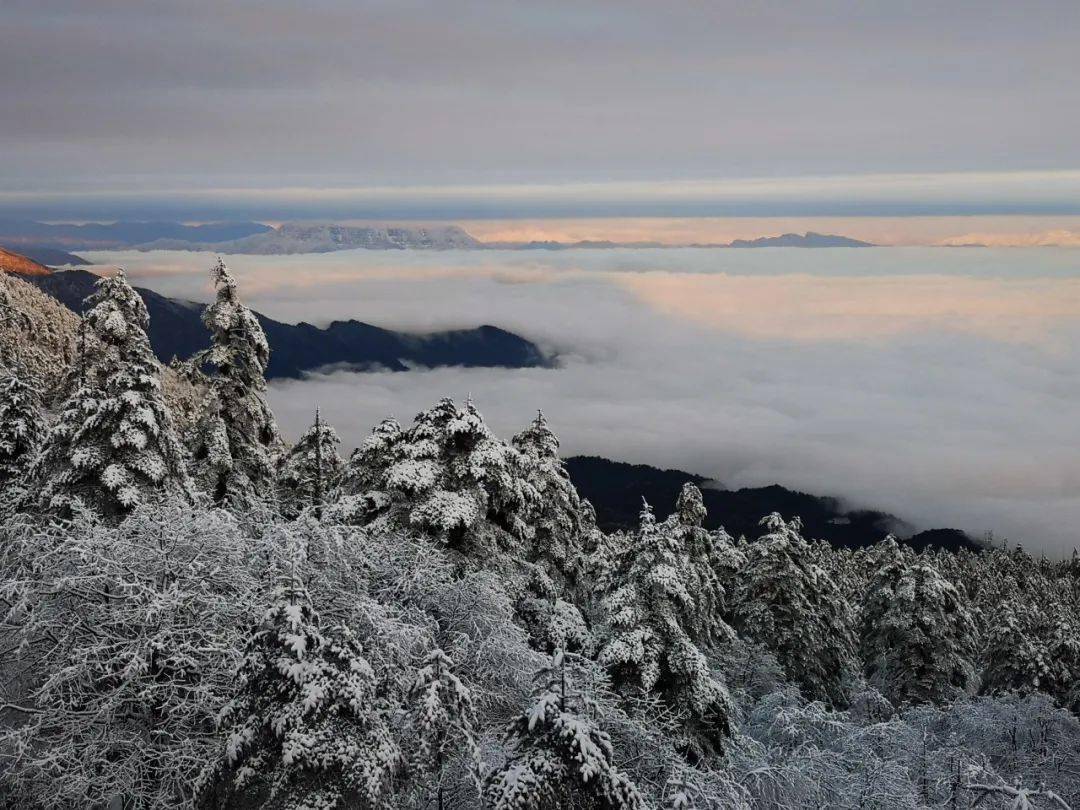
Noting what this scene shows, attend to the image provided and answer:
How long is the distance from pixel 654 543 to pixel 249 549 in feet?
31.8

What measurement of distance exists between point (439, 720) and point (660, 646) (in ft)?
27.2

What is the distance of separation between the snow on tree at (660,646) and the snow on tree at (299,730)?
30.1ft

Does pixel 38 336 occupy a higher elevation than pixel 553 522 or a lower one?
lower

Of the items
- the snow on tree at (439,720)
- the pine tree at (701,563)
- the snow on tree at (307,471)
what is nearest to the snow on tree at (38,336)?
the snow on tree at (307,471)

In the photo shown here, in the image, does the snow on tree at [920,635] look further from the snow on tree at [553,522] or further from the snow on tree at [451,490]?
the snow on tree at [451,490]

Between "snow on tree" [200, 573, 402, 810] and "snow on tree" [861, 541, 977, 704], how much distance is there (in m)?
30.6

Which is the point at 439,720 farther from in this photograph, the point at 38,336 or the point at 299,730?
the point at 38,336

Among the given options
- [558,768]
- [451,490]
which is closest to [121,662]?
[451,490]

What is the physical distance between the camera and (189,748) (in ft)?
43.7

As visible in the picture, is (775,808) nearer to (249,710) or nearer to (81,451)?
(249,710)

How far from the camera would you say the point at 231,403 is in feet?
96.9

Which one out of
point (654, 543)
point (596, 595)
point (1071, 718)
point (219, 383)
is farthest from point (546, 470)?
point (1071, 718)

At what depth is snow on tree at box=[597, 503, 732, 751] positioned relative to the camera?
19.2 m

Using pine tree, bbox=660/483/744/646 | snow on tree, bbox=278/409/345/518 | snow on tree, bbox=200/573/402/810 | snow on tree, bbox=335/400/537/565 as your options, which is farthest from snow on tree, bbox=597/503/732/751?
snow on tree, bbox=278/409/345/518
